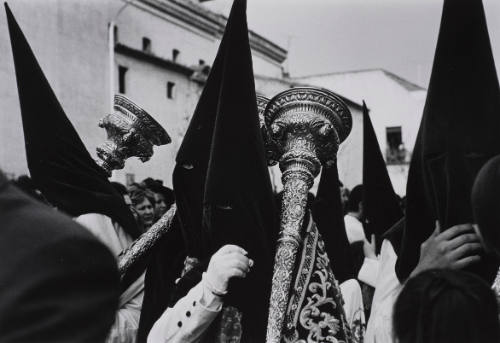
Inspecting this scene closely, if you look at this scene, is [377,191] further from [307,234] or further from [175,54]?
[175,54]

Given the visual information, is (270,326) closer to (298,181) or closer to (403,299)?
(298,181)

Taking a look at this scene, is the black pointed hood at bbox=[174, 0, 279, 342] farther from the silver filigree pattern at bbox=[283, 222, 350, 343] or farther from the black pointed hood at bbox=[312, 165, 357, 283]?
the black pointed hood at bbox=[312, 165, 357, 283]

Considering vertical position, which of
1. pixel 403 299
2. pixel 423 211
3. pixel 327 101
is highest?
pixel 327 101

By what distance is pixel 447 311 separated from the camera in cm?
180

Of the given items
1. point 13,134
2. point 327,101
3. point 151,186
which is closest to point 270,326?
point 327,101

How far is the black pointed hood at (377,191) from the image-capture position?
4266 millimetres

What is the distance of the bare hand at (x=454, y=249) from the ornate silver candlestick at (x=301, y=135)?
584 millimetres

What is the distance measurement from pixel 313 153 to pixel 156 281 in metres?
0.98

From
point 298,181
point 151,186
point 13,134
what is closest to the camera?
point 298,181

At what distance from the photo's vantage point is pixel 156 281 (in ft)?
11.8

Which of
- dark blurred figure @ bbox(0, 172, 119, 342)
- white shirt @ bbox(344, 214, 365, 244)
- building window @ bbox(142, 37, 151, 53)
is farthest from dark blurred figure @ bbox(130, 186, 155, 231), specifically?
building window @ bbox(142, 37, 151, 53)

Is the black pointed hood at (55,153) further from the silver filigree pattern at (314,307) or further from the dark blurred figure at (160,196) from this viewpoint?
the dark blurred figure at (160,196)

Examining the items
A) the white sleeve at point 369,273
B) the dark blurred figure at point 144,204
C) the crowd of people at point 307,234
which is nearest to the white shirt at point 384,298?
the crowd of people at point 307,234

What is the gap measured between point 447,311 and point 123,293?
2.39 meters
